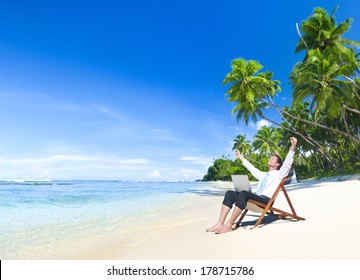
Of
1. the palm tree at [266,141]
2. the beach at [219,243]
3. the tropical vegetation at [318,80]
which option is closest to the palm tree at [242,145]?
the palm tree at [266,141]

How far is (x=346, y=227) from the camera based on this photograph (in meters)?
4.76

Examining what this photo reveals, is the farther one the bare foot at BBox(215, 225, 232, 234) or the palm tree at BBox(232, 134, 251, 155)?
the palm tree at BBox(232, 134, 251, 155)

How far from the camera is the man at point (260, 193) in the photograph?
505cm

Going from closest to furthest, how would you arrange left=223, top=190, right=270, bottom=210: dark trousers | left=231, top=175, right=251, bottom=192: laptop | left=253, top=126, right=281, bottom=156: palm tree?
1. left=223, top=190, right=270, bottom=210: dark trousers
2. left=231, top=175, right=251, bottom=192: laptop
3. left=253, top=126, right=281, bottom=156: palm tree

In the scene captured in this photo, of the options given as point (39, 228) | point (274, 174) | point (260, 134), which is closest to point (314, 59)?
point (274, 174)

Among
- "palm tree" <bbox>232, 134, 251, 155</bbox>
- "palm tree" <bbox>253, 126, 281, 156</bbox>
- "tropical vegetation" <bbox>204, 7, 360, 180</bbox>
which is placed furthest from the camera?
"palm tree" <bbox>232, 134, 251, 155</bbox>

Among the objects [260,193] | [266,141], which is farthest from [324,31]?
[266,141]

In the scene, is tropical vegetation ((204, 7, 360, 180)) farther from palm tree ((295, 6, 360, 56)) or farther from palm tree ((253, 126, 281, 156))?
palm tree ((253, 126, 281, 156))

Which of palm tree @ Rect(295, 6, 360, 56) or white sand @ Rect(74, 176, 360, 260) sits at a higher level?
palm tree @ Rect(295, 6, 360, 56)

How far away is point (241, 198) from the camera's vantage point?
5035 millimetres

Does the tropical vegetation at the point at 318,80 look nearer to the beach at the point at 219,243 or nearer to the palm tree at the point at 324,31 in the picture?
the palm tree at the point at 324,31

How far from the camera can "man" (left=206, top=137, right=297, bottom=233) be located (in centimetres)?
505

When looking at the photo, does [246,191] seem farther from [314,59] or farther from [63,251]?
[314,59]

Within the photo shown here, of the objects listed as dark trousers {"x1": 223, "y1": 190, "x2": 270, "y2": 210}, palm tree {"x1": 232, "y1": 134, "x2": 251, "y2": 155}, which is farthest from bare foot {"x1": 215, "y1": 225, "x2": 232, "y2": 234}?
palm tree {"x1": 232, "y1": 134, "x2": 251, "y2": 155}
